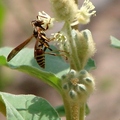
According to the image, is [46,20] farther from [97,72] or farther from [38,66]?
[97,72]

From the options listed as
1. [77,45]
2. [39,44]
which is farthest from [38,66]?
[77,45]

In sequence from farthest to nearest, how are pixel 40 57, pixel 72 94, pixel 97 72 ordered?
pixel 97 72 < pixel 40 57 < pixel 72 94

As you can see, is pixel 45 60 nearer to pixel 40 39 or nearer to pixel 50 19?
pixel 40 39

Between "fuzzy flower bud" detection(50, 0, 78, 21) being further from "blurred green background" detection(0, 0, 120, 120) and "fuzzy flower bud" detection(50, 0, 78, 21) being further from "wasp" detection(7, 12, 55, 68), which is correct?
"blurred green background" detection(0, 0, 120, 120)

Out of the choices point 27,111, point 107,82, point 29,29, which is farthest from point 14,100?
point 107,82

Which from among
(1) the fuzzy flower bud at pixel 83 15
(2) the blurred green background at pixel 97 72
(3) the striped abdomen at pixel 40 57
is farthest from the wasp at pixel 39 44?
(2) the blurred green background at pixel 97 72

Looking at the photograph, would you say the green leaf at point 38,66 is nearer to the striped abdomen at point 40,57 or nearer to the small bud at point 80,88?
the striped abdomen at point 40,57
